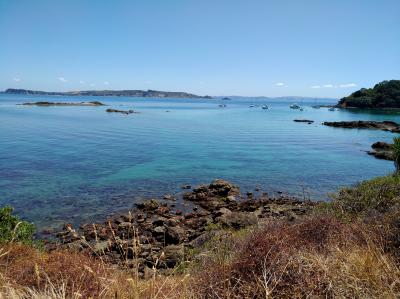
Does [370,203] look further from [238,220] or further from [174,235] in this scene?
[174,235]

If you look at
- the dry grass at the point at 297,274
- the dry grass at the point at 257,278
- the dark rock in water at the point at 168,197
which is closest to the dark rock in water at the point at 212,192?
the dark rock in water at the point at 168,197

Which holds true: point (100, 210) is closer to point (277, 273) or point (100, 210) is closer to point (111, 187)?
point (111, 187)

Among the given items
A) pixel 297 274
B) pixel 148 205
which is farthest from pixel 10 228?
pixel 297 274

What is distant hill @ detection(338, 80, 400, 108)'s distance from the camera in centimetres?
13112

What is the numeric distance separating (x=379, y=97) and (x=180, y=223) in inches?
5558

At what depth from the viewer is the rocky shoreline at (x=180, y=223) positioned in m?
13.1

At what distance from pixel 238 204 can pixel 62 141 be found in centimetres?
2998

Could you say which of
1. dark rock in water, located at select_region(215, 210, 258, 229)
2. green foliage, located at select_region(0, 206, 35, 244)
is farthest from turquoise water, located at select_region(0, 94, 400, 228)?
dark rock in water, located at select_region(215, 210, 258, 229)

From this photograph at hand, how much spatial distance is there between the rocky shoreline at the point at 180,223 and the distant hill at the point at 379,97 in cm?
13102

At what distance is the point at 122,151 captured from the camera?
36.7 m

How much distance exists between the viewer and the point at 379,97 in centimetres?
13575

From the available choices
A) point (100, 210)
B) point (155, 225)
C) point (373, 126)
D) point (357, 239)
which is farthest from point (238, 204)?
point (373, 126)

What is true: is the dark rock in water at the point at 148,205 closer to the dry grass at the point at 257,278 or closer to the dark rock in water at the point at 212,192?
the dark rock in water at the point at 212,192

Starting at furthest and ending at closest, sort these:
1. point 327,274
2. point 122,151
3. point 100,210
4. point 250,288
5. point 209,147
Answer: point 209,147 → point 122,151 → point 100,210 → point 327,274 → point 250,288
